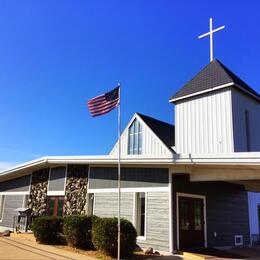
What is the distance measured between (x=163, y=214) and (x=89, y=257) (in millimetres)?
3224

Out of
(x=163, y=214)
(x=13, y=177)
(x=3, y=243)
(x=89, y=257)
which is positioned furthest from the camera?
(x=13, y=177)

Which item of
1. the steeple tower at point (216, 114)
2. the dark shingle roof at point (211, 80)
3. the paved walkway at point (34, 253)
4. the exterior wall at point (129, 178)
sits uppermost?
the dark shingle roof at point (211, 80)

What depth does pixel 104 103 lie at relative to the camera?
12453 mm

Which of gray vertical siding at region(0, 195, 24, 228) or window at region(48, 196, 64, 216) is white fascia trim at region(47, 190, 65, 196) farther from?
gray vertical siding at region(0, 195, 24, 228)

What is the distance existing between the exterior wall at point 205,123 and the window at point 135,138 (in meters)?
4.84

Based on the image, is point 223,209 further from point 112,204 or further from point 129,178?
point 112,204

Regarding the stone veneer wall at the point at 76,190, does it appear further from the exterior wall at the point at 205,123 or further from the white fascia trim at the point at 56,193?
the exterior wall at the point at 205,123

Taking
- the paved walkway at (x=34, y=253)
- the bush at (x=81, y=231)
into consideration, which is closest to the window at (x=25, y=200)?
the paved walkway at (x=34, y=253)

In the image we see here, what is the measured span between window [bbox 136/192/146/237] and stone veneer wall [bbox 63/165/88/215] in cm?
314

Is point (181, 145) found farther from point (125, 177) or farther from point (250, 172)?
point (250, 172)

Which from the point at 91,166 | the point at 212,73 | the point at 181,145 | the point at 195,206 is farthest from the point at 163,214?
the point at 212,73

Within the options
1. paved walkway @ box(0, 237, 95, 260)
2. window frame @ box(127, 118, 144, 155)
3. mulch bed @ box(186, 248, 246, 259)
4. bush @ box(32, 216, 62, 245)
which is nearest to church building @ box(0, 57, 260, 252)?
mulch bed @ box(186, 248, 246, 259)

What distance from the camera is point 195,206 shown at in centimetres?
1438

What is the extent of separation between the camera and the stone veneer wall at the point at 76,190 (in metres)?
16.3
